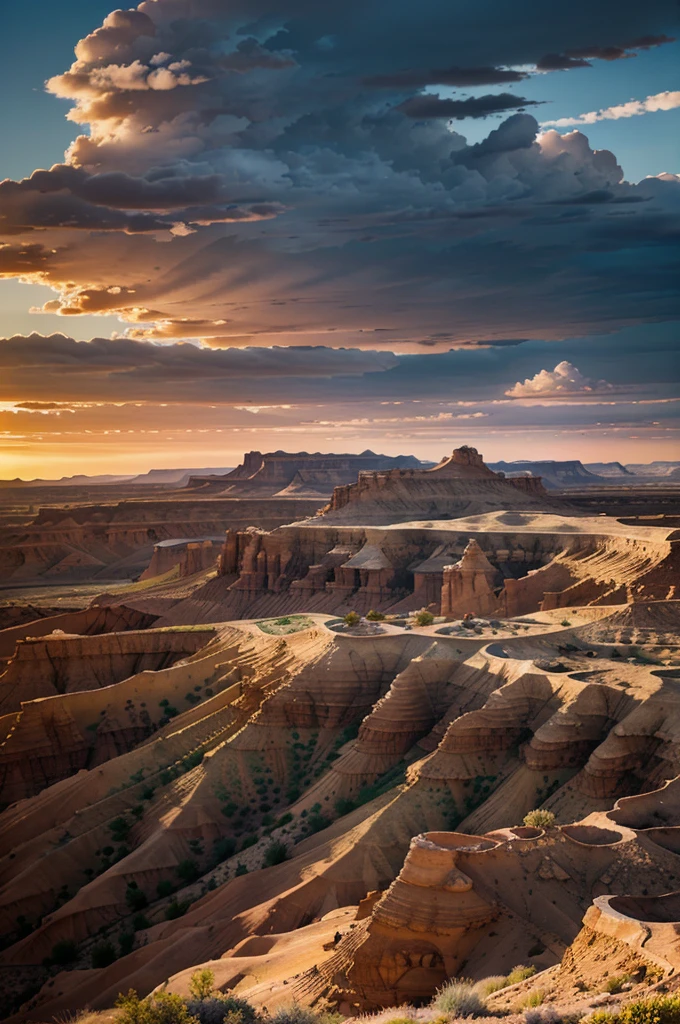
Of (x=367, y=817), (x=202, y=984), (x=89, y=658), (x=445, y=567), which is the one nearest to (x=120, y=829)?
(x=367, y=817)

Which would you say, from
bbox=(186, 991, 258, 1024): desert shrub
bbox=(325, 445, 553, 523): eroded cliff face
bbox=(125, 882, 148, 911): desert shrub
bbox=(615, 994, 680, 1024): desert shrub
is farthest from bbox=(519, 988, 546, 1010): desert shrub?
bbox=(325, 445, 553, 523): eroded cliff face

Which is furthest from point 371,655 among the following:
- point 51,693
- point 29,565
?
point 29,565

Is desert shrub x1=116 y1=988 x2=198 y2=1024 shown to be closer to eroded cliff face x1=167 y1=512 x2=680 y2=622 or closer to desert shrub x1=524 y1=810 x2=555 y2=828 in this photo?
desert shrub x1=524 y1=810 x2=555 y2=828

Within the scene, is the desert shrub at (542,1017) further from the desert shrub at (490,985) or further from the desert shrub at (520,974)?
the desert shrub at (520,974)

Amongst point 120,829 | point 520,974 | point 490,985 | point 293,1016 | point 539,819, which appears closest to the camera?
point 490,985

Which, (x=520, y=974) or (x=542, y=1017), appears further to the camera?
(x=520, y=974)

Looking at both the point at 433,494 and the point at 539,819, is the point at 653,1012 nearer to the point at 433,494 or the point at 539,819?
the point at 539,819
